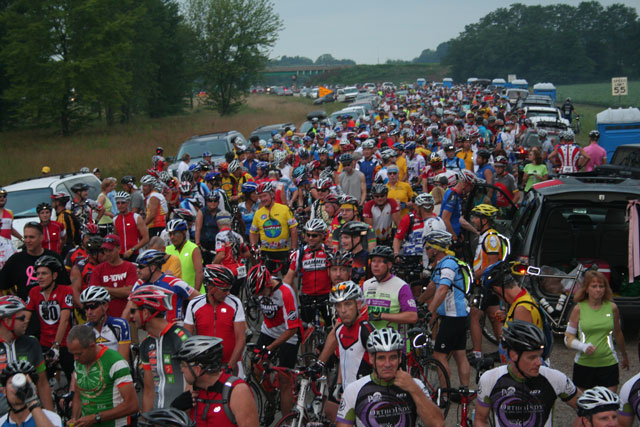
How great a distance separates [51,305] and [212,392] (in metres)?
3.47

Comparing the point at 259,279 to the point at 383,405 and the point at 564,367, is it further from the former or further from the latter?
the point at 564,367

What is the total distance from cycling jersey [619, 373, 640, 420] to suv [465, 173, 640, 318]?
15.5 feet

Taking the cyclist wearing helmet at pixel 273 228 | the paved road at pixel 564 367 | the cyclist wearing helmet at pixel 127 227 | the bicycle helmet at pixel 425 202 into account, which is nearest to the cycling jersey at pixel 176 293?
the paved road at pixel 564 367

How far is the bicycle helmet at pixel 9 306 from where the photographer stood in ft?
19.4

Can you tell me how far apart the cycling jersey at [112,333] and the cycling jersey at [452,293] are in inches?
128

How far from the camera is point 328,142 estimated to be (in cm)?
2136

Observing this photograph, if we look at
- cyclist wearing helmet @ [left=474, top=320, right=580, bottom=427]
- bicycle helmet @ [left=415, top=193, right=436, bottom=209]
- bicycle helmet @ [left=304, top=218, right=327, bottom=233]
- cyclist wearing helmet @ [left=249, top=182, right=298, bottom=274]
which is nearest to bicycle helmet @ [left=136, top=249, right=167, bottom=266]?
bicycle helmet @ [left=304, top=218, right=327, bottom=233]

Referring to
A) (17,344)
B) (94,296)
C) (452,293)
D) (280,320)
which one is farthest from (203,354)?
(452,293)

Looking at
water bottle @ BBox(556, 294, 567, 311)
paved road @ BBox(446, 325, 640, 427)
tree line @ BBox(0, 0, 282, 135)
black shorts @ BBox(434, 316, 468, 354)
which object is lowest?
paved road @ BBox(446, 325, 640, 427)

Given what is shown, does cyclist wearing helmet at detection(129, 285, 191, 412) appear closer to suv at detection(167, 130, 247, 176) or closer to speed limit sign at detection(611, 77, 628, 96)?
suv at detection(167, 130, 247, 176)

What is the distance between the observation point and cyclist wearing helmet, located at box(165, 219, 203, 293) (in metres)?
8.62

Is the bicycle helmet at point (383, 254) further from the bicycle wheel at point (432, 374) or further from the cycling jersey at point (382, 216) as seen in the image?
the cycling jersey at point (382, 216)

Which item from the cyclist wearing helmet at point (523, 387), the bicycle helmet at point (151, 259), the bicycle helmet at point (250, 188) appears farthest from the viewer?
the bicycle helmet at point (250, 188)

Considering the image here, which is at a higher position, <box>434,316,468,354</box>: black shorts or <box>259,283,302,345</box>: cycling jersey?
<box>259,283,302,345</box>: cycling jersey
